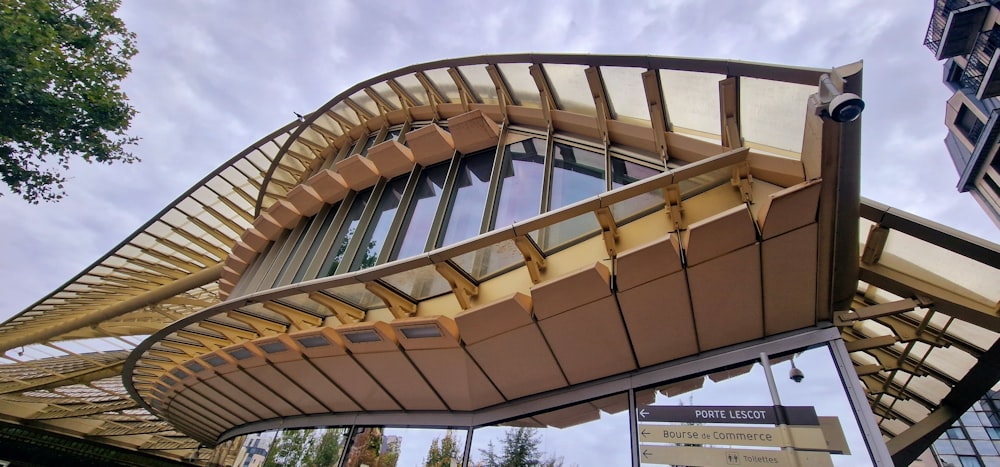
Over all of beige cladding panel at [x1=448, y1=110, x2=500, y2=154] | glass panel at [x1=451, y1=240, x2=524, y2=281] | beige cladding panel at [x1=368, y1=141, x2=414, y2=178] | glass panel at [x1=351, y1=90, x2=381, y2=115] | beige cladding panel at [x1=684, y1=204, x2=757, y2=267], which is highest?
glass panel at [x1=351, y1=90, x2=381, y2=115]

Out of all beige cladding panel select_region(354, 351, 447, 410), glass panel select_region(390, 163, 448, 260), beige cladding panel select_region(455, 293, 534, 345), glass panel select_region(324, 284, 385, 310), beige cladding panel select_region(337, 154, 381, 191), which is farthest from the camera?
beige cladding panel select_region(337, 154, 381, 191)

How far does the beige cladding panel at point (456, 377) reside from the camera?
650 cm

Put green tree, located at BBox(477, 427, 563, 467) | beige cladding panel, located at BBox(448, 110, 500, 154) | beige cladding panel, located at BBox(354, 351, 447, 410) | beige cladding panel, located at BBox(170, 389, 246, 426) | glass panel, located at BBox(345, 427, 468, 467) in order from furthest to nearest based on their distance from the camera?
beige cladding panel, located at BBox(170, 389, 246, 426) → beige cladding panel, located at BBox(448, 110, 500, 154) → glass panel, located at BBox(345, 427, 468, 467) → beige cladding panel, located at BBox(354, 351, 447, 410) → green tree, located at BBox(477, 427, 563, 467)

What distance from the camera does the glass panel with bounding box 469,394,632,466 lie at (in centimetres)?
557

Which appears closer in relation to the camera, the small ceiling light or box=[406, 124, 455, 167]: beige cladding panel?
the small ceiling light

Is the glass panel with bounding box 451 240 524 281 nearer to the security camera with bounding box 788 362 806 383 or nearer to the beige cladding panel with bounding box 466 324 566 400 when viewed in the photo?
the beige cladding panel with bounding box 466 324 566 400

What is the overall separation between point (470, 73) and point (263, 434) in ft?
36.6

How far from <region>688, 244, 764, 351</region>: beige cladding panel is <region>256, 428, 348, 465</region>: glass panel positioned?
25.9 feet

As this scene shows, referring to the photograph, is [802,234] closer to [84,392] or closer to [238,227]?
[238,227]

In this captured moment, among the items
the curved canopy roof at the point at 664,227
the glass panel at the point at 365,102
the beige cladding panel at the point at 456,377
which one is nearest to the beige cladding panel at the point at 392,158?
the curved canopy roof at the point at 664,227

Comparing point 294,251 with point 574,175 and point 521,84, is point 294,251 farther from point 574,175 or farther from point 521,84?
point 574,175

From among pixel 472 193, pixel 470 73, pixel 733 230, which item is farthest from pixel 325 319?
pixel 733 230

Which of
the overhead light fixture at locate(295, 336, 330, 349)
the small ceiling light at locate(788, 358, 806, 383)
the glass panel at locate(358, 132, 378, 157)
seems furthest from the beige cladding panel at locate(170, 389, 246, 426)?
the small ceiling light at locate(788, 358, 806, 383)

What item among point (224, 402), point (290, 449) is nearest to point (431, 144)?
point (290, 449)
